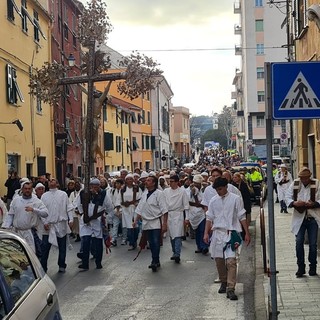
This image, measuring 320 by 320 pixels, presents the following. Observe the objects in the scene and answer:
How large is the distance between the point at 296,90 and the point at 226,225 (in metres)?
3.10

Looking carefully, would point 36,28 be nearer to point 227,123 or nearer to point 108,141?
point 108,141

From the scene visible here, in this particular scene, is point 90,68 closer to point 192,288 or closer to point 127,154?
point 192,288

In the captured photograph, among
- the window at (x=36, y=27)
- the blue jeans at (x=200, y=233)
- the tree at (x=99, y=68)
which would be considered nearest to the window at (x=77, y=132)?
the window at (x=36, y=27)

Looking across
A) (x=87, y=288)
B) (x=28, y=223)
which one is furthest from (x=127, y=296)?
(x=28, y=223)

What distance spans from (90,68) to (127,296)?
6696mm

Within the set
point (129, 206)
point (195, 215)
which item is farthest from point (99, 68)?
point (195, 215)

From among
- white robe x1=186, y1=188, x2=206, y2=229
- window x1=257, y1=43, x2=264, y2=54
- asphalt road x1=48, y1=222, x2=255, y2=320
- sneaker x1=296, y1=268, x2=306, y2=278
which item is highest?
window x1=257, y1=43, x2=264, y2=54

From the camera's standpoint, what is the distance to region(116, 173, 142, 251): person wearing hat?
16.0m

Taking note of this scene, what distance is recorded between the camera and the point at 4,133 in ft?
76.0

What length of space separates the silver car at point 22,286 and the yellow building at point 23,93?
57.8 ft

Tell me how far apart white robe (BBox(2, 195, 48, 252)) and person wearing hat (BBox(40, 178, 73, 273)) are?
537mm

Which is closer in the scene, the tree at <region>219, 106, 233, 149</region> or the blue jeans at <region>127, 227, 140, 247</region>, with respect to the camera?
the blue jeans at <region>127, 227, 140, 247</region>

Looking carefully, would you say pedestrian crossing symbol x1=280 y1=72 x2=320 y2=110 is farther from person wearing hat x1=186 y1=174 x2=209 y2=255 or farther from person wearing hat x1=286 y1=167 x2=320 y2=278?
person wearing hat x1=186 y1=174 x2=209 y2=255

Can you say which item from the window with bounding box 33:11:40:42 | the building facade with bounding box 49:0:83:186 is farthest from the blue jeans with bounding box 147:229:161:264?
the building facade with bounding box 49:0:83:186
